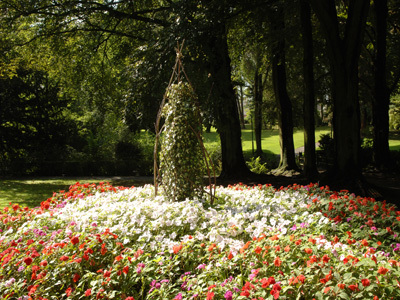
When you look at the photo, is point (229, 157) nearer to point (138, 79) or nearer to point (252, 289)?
point (138, 79)

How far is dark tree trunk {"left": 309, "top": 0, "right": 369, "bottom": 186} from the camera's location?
8055 mm

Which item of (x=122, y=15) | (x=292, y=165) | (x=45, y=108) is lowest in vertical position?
(x=292, y=165)

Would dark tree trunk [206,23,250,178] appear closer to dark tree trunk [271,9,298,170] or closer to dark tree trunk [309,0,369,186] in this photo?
dark tree trunk [271,9,298,170]

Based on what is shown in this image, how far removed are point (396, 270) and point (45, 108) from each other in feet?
53.1

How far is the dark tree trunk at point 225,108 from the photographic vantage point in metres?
10.3

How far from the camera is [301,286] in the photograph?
242 centimetres

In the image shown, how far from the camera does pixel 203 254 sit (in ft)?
11.3

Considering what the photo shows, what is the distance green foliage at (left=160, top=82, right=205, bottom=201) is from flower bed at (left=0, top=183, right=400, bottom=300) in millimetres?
389

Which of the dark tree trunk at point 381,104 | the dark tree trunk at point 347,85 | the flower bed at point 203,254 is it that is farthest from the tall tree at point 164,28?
the dark tree trunk at point 381,104

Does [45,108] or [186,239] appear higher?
[45,108]

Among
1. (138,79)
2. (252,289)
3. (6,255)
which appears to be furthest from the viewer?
(138,79)

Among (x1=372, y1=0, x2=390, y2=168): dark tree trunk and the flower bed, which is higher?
(x1=372, y1=0, x2=390, y2=168): dark tree trunk

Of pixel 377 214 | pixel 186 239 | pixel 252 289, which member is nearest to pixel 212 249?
pixel 186 239

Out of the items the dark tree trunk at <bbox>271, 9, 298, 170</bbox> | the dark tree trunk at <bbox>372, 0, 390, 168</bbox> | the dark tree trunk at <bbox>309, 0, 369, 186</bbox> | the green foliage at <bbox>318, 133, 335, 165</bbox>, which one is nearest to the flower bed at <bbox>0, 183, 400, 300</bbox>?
the dark tree trunk at <bbox>309, 0, 369, 186</bbox>
